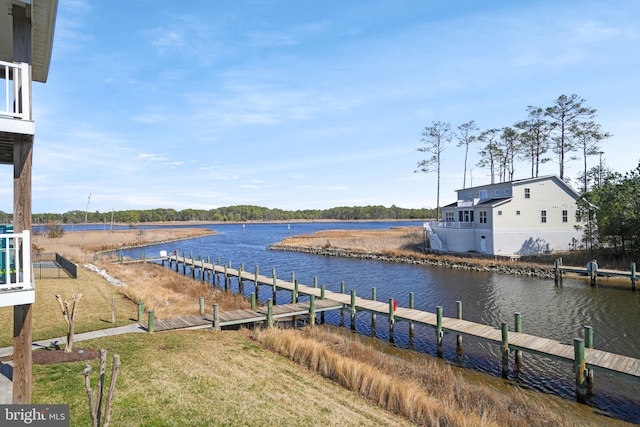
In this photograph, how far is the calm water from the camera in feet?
48.3

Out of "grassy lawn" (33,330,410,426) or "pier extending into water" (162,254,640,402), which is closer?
"grassy lawn" (33,330,410,426)

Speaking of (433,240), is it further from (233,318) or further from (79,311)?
(79,311)

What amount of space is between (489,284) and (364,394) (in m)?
26.1

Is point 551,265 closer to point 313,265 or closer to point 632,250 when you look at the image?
point 632,250

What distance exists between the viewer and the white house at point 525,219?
4344 cm

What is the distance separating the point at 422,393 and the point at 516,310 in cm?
1645

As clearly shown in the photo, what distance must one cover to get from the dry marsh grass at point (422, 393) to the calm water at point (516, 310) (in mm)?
2147

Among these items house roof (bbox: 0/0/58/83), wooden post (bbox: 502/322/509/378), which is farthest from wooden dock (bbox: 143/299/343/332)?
house roof (bbox: 0/0/58/83)

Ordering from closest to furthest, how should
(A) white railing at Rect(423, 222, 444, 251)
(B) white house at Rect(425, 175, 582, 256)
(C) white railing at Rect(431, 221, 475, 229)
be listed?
(B) white house at Rect(425, 175, 582, 256) → (C) white railing at Rect(431, 221, 475, 229) → (A) white railing at Rect(423, 222, 444, 251)

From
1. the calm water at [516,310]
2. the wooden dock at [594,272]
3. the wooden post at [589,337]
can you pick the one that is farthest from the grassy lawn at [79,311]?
the wooden dock at [594,272]

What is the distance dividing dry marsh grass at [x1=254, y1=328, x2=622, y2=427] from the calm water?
2147 millimetres

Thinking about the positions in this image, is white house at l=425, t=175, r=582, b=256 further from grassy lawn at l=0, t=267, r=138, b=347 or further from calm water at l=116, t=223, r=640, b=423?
grassy lawn at l=0, t=267, r=138, b=347

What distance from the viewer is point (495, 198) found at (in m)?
46.2

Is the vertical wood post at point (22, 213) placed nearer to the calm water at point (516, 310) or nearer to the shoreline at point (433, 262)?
the calm water at point (516, 310)
